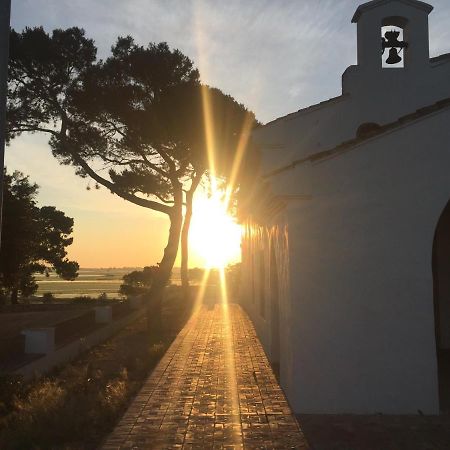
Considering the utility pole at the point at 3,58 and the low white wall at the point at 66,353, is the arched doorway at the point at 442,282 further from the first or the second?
the utility pole at the point at 3,58

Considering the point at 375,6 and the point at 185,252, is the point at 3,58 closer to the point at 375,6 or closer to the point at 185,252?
the point at 375,6

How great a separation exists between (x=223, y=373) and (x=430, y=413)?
4.37m

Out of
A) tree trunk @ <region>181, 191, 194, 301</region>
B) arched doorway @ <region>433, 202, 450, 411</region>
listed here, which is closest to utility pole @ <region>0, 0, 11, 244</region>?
arched doorway @ <region>433, 202, 450, 411</region>

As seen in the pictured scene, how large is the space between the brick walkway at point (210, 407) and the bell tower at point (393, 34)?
7.23 metres

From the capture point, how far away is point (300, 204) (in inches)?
306

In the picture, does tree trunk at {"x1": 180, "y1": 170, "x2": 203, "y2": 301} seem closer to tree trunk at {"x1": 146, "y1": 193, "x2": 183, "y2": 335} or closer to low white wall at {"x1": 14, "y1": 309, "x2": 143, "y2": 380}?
tree trunk at {"x1": 146, "y1": 193, "x2": 183, "y2": 335}

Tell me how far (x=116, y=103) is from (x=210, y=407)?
42.3 ft

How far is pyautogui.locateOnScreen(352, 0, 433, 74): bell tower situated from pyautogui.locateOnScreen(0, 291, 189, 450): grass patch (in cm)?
842

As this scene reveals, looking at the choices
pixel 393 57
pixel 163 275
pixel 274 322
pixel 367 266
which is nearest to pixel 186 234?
pixel 163 275

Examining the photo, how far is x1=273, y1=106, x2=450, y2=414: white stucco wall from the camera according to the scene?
7414mm

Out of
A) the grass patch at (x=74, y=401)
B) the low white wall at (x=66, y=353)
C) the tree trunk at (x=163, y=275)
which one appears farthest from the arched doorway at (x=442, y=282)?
the low white wall at (x=66, y=353)

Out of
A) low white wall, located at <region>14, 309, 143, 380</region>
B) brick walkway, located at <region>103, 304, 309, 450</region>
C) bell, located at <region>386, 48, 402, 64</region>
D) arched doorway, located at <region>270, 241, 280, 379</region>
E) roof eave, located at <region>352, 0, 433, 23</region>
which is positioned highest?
roof eave, located at <region>352, 0, 433, 23</region>

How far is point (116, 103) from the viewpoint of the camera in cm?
1795

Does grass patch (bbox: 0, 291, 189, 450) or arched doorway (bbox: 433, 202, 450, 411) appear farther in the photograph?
arched doorway (bbox: 433, 202, 450, 411)
